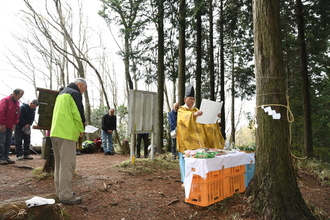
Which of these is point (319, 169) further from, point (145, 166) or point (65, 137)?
point (65, 137)

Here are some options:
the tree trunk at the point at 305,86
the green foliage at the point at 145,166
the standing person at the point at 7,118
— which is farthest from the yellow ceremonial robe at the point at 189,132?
the tree trunk at the point at 305,86

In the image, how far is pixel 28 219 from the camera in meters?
2.70

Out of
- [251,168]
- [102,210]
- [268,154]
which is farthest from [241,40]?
[102,210]

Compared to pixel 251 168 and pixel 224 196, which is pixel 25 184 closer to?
pixel 224 196

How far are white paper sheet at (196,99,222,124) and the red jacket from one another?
5411 millimetres

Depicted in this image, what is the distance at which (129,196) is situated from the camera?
14.1 feet

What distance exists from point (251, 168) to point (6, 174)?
5.65 meters

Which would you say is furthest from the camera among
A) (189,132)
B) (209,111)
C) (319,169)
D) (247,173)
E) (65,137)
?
(319,169)

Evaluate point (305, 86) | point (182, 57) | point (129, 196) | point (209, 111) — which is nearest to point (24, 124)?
point (129, 196)

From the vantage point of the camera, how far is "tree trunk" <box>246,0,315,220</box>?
3174 millimetres

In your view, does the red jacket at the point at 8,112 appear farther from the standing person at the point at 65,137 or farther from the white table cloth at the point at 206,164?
the white table cloth at the point at 206,164

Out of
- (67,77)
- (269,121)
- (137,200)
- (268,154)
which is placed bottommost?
(137,200)

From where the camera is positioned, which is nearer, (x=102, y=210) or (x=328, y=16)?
(x=102, y=210)

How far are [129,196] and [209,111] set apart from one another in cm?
223
